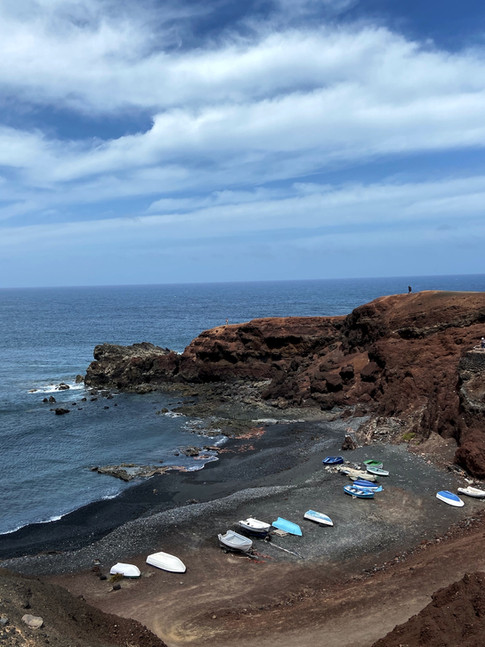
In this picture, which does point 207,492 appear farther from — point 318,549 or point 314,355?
point 314,355

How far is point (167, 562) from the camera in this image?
23.5 metres

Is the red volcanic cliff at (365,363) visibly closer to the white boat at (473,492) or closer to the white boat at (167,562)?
the white boat at (473,492)

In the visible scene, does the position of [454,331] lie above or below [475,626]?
above

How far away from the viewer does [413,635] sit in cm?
1348

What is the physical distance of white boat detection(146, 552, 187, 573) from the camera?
75.6ft

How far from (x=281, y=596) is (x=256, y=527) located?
4.90m

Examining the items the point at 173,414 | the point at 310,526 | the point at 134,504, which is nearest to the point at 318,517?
the point at 310,526

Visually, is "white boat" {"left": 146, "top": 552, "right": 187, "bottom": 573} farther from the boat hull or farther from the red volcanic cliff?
the red volcanic cliff

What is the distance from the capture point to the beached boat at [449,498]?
27.7m

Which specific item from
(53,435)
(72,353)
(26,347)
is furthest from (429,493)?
(26,347)

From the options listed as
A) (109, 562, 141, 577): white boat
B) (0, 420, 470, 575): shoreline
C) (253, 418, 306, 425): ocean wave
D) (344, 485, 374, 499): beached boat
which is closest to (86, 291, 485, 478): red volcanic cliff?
(253, 418, 306, 425): ocean wave

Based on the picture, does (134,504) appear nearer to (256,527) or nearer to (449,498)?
(256,527)

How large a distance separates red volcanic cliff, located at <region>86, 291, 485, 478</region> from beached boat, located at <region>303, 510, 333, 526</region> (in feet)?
34.0

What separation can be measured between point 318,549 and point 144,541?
869cm
